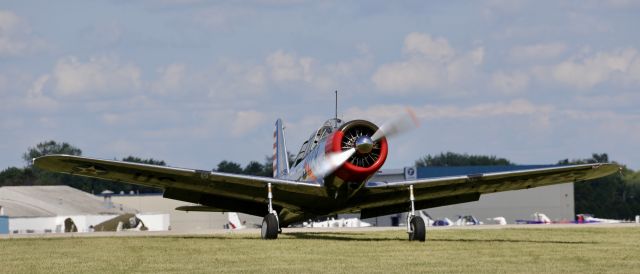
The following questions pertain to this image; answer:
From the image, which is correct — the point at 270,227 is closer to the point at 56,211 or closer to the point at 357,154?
the point at 357,154

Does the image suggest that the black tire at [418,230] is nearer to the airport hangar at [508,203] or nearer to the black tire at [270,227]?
the black tire at [270,227]

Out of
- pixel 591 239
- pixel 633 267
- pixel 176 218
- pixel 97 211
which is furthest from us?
pixel 176 218

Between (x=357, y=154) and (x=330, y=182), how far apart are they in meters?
1.26

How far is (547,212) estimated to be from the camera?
101188 mm

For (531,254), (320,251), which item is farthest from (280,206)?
(531,254)

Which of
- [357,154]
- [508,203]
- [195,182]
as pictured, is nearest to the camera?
[357,154]

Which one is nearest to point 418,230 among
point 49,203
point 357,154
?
point 357,154

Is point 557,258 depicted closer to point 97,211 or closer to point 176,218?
point 97,211

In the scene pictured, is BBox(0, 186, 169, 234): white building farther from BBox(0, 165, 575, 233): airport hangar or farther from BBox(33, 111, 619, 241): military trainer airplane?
BBox(33, 111, 619, 241): military trainer airplane

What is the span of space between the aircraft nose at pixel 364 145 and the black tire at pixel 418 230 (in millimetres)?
2136

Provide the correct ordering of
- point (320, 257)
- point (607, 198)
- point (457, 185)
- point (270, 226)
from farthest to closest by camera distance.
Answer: point (607, 198), point (457, 185), point (270, 226), point (320, 257)

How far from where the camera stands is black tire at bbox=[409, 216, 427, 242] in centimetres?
2442

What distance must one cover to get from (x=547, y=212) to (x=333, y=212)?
76667mm

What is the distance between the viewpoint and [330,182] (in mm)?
25234
